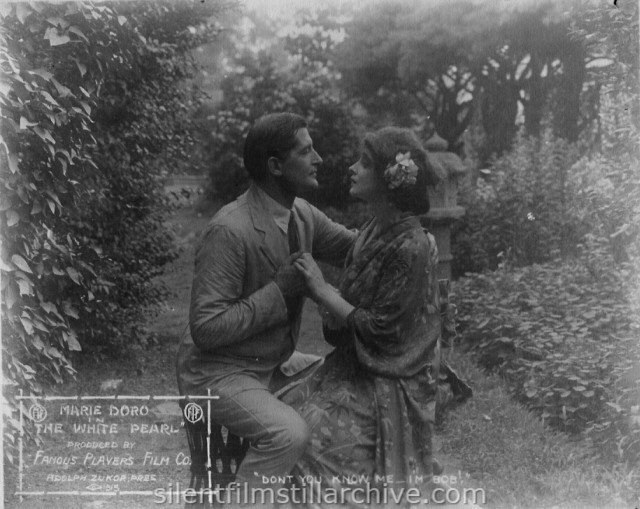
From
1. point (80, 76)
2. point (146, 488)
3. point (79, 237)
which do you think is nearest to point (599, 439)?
point (146, 488)

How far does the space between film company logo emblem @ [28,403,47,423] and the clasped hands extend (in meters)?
1.60

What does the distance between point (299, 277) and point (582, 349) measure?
191cm

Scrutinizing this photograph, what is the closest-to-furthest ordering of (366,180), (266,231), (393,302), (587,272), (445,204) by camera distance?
1. (393,302)
2. (366,180)
3. (266,231)
4. (587,272)
5. (445,204)

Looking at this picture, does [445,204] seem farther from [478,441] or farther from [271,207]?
[271,207]

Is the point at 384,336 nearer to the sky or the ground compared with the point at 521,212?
nearer to the ground

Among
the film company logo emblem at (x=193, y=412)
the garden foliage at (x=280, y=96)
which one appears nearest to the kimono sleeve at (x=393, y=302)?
the film company logo emblem at (x=193, y=412)

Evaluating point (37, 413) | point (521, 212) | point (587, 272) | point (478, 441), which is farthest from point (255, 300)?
point (521, 212)

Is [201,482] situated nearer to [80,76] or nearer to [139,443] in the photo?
[139,443]

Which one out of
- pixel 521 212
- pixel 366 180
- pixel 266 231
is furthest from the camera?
pixel 521 212

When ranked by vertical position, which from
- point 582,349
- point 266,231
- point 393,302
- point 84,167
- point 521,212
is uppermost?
point 84,167

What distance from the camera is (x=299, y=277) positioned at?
3297mm

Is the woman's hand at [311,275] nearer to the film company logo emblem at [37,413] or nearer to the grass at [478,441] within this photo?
the grass at [478,441]

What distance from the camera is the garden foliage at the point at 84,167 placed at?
4.04 metres

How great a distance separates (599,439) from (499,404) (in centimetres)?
62
